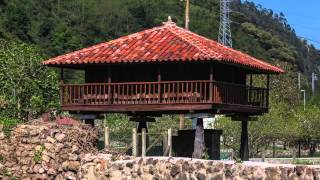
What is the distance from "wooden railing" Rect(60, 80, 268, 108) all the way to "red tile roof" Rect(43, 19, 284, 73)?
2.42ft

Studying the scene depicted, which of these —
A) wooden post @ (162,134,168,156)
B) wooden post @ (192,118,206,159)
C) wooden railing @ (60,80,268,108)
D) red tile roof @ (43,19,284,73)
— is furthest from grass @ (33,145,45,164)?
wooden post @ (192,118,206,159)

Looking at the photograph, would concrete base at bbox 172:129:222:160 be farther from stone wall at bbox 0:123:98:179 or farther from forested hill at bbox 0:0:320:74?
forested hill at bbox 0:0:320:74

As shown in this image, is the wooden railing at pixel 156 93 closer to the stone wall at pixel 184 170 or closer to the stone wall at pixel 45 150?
the stone wall at pixel 45 150

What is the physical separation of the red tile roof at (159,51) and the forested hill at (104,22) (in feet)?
81.4

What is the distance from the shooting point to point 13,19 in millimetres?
49625

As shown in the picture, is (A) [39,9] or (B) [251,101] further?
(A) [39,9]

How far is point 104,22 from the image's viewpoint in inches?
2719

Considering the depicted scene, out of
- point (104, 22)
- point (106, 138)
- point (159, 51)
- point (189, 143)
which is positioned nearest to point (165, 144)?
point (106, 138)

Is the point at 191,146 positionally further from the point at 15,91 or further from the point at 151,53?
the point at 15,91

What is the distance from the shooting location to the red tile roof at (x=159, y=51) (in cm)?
1879

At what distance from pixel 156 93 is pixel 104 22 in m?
50.2

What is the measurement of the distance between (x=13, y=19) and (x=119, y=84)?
31.5m

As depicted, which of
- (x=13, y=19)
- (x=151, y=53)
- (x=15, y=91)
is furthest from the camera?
(x=13, y=19)

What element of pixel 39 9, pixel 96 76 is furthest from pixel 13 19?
pixel 96 76
